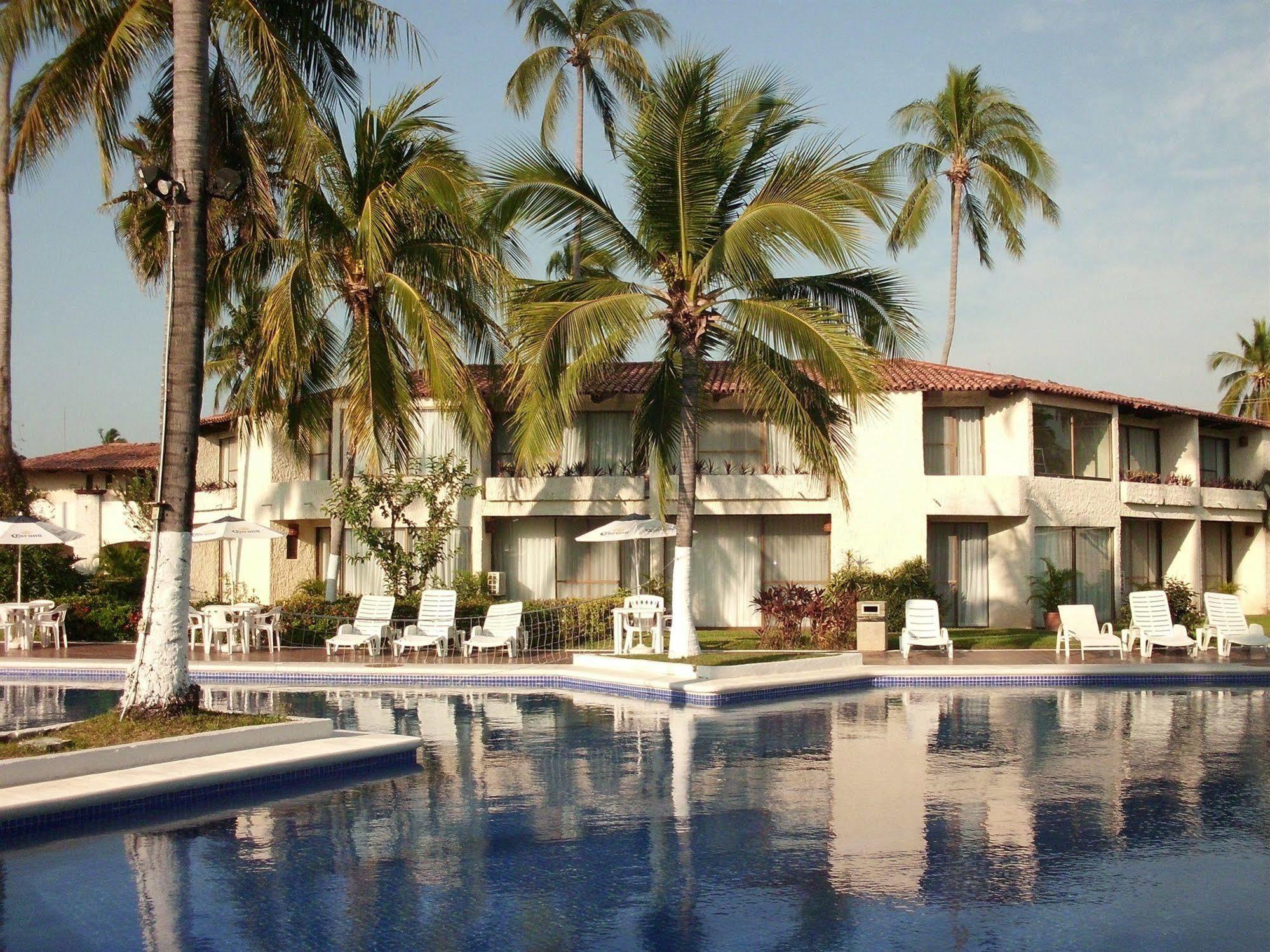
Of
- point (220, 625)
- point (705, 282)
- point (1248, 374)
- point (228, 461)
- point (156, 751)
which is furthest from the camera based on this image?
point (1248, 374)

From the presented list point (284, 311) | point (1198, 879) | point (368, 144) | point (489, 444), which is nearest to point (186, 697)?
point (1198, 879)

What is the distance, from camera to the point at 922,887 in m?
7.30

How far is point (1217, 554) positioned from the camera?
1248 inches

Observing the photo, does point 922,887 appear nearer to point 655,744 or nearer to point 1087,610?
point 655,744

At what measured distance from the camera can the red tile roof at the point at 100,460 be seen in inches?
1331

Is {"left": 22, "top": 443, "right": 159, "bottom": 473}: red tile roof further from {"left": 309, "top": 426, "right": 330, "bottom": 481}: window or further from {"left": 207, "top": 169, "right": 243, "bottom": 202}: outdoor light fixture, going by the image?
{"left": 207, "top": 169, "right": 243, "bottom": 202}: outdoor light fixture

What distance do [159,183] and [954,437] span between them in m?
19.8

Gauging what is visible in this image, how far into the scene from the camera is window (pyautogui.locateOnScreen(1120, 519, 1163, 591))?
28953 mm

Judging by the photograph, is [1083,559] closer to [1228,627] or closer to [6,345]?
[1228,627]

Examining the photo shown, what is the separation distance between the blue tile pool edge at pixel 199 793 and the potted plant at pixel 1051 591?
17.1 m

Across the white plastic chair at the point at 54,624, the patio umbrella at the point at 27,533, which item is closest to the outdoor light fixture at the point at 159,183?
the patio umbrella at the point at 27,533

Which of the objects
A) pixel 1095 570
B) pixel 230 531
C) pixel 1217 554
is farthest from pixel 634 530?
pixel 1217 554

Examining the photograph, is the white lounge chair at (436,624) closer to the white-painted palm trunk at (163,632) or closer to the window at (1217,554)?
the white-painted palm trunk at (163,632)

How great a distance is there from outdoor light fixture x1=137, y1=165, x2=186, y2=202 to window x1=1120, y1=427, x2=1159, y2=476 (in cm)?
2435
